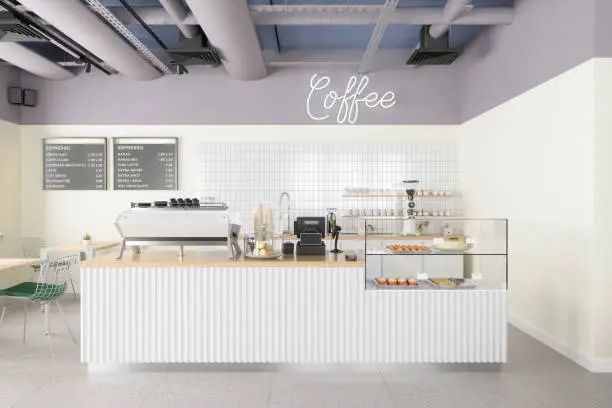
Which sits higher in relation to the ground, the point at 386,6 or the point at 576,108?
the point at 386,6

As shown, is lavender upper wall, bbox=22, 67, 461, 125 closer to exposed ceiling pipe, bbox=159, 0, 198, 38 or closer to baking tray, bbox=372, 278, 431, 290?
exposed ceiling pipe, bbox=159, 0, 198, 38

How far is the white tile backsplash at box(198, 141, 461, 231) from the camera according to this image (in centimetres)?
793

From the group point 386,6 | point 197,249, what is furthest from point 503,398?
point 386,6

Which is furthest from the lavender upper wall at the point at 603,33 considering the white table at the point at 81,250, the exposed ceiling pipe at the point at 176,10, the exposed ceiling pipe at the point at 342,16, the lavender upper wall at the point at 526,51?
the white table at the point at 81,250

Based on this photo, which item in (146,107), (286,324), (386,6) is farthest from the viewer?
(146,107)

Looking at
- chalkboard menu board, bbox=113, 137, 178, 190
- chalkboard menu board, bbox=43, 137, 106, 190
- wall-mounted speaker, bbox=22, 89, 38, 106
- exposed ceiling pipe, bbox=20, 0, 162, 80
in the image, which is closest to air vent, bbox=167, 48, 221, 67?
exposed ceiling pipe, bbox=20, 0, 162, 80

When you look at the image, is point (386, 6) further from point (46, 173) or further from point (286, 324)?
point (46, 173)

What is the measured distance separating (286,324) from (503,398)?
1.86 m

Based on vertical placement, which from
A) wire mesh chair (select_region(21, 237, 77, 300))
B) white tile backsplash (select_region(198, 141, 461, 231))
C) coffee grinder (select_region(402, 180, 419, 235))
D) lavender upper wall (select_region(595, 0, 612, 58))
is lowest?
wire mesh chair (select_region(21, 237, 77, 300))

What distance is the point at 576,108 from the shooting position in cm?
462

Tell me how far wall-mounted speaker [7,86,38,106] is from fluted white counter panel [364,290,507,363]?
667 centimetres

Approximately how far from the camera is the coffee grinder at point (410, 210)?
22.4 ft

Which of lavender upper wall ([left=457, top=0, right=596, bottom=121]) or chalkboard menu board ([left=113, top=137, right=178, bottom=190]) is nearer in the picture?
lavender upper wall ([left=457, top=0, right=596, bottom=121])

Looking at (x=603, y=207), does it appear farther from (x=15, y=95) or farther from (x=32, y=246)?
(x=15, y=95)
